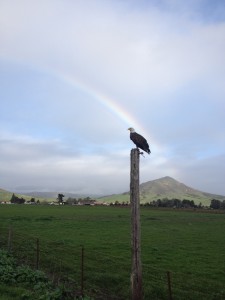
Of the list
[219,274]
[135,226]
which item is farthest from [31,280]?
[219,274]

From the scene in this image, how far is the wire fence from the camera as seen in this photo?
1562 cm

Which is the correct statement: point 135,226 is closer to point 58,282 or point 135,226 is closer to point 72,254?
point 58,282

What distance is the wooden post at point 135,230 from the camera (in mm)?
11656

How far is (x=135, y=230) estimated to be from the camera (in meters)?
11.9

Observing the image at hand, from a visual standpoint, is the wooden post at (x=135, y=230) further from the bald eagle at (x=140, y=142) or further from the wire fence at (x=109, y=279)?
the wire fence at (x=109, y=279)

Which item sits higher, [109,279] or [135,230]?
[135,230]

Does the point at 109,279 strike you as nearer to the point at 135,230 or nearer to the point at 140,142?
the point at 135,230

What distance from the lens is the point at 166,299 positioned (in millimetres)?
15531

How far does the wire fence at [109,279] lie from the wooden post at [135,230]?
1.87m

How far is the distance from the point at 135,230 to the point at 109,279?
709cm

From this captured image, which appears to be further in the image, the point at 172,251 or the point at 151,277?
the point at 172,251

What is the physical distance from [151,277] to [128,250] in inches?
407

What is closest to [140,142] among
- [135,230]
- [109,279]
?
[135,230]

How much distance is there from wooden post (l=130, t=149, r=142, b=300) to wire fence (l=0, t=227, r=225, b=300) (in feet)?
6.14
